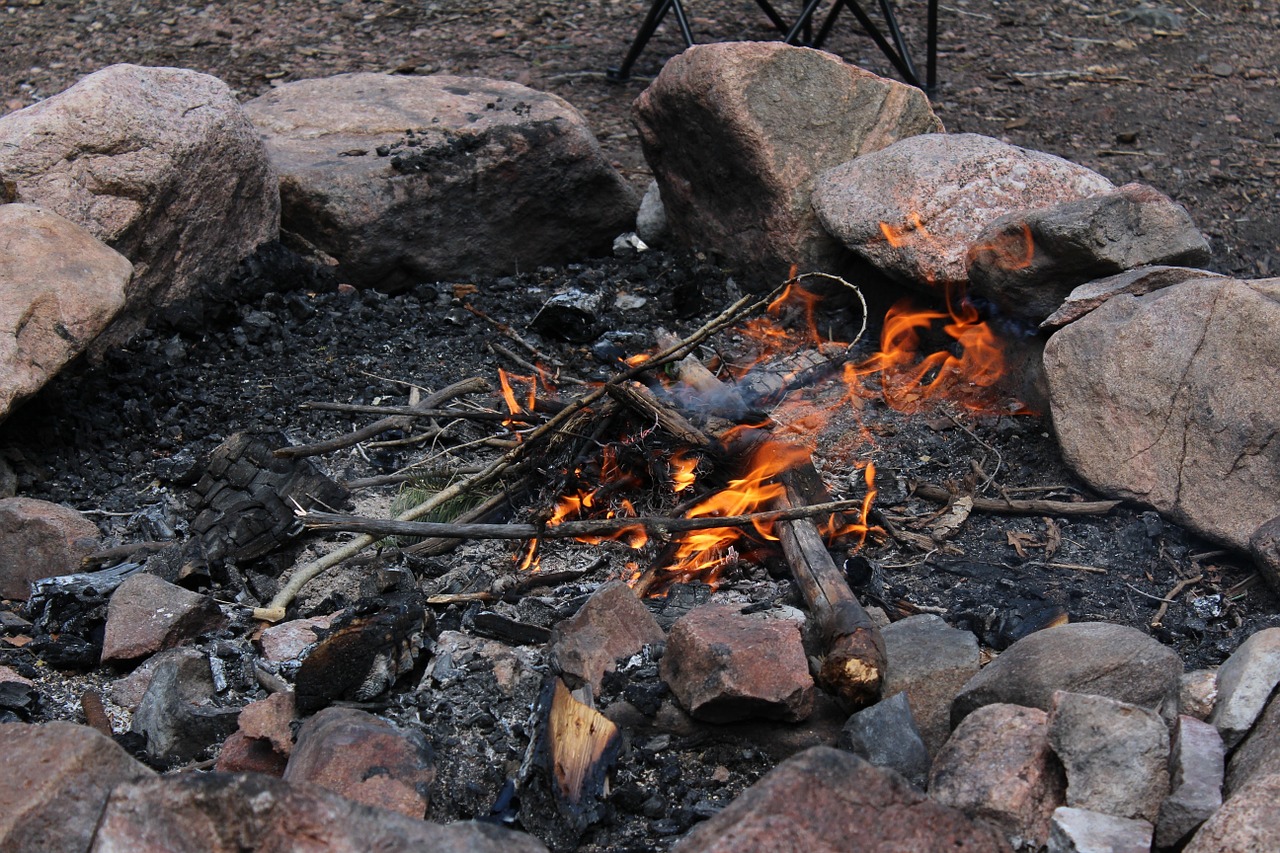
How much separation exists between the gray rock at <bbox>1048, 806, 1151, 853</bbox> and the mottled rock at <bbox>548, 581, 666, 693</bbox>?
119 cm

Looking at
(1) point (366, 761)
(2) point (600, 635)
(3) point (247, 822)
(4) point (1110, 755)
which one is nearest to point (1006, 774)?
(4) point (1110, 755)

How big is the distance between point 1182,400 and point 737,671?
6.38ft

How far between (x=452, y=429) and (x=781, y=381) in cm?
136

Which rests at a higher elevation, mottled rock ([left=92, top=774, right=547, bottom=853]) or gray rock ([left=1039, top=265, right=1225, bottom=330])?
mottled rock ([left=92, top=774, right=547, bottom=853])

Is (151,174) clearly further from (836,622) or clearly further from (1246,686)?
(1246,686)

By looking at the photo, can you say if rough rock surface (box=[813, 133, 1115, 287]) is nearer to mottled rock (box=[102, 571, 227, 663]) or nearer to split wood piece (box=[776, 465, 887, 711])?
split wood piece (box=[776, 465, 887, 711])

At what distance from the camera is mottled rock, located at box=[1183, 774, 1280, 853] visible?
220cm

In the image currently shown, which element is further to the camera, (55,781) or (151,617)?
(151,617)

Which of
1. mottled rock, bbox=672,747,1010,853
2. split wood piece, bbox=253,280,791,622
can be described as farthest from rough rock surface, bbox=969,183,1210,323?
mottled rock, bbox=672,747,1010,853

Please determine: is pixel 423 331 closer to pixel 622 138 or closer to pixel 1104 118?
pixel 622 138

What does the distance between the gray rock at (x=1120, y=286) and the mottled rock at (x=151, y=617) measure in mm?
3064

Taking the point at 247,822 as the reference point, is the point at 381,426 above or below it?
below

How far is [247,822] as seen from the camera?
2.01 meters

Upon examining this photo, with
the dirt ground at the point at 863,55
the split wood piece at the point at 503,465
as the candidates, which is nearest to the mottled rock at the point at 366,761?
the split wood piece at the point at 503,465
